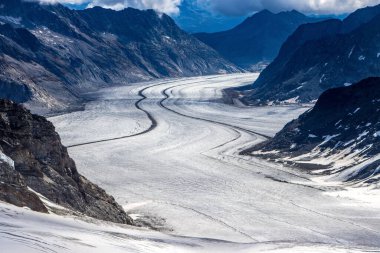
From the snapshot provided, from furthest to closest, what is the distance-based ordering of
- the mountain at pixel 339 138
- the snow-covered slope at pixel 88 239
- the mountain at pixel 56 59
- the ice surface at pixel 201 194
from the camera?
the mountain at pixel 56 59 < the mountain at pixel 339 138 < the ice surface at pixel 201 194 < the snow-covered slope at pixel 88 239

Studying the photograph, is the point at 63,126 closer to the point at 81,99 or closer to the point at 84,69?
the point at 81,99

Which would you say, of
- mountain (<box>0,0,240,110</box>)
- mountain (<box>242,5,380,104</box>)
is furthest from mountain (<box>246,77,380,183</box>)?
mountain (<box>0,0,240,110</box>)

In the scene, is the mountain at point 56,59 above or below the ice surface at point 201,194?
above

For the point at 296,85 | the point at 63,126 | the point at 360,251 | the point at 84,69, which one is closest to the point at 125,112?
the point at 63,126

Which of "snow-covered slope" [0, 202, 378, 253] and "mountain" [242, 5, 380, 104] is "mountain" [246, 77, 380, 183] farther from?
"mountain" [242, 5, 380, 104]

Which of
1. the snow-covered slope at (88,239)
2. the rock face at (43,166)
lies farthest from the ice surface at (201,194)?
the rock face at (43,166)

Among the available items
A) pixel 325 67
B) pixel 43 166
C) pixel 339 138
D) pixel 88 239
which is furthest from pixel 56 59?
pixel 88 239

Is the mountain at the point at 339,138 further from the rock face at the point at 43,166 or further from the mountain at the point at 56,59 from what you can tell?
the mountain at the point at 56,59
